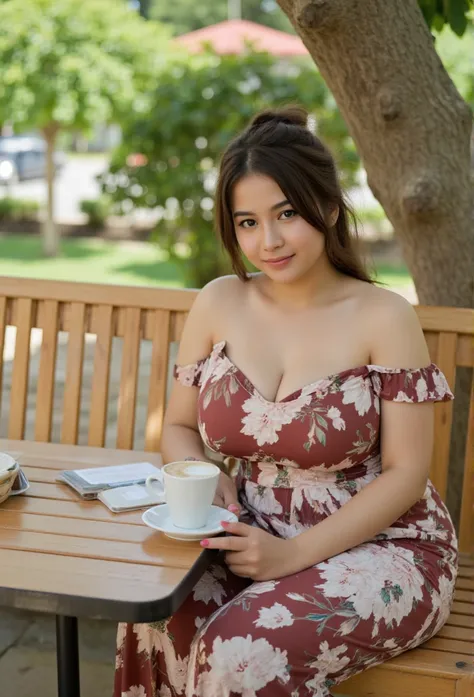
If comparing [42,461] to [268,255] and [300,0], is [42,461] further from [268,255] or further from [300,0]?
[300,0]

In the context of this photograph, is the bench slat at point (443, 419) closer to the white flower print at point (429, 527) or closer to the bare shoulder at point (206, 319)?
the white flower print at point (429, 527)

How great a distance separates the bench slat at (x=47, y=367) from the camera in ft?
10.7

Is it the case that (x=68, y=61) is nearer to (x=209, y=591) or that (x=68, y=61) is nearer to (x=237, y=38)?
(x=237, y=38)

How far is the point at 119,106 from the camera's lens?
42.3 feet

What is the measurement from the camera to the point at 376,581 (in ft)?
7.15

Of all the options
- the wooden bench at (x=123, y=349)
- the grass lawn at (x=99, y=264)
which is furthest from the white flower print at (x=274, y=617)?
the grass lawn at (x=99, y=264)

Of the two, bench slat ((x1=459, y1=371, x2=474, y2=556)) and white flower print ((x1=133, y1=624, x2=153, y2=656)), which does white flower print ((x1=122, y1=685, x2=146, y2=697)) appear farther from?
bench slat ((x1=459, y1=371, x2=474, y2=556))

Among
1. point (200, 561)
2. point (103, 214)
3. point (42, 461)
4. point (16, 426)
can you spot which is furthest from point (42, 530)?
point (103, 214)

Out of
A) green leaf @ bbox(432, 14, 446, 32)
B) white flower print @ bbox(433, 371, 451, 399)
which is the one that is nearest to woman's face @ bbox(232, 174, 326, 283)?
white flower print @ bbox(433, 371, 451, 399)

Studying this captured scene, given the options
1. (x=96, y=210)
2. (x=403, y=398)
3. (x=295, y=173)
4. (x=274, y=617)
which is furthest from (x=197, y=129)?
(x=96, y=210)

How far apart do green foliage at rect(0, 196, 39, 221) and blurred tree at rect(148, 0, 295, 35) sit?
31557 mm

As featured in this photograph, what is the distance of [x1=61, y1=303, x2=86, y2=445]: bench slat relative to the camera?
322cm

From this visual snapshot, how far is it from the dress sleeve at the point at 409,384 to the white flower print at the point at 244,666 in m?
0.70

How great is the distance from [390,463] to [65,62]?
11229 millimetres
